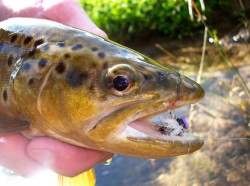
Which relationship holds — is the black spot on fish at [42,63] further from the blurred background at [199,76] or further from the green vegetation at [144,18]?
the green vegetation at [144,18]

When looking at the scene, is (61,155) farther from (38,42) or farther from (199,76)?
(199,76)

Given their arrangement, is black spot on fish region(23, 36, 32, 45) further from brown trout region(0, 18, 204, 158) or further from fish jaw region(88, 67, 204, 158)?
fish jaw region(88, 67, 204, 158)

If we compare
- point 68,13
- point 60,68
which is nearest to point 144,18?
point 68,13

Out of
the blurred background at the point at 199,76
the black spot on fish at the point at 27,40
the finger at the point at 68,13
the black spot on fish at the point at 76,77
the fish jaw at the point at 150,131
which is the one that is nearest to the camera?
the fish jaw at the point at 150,131

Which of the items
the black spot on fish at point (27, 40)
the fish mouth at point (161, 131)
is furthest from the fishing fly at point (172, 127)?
the black spot on fish at point (27, 40)

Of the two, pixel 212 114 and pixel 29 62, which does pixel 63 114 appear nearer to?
pixel 29 62

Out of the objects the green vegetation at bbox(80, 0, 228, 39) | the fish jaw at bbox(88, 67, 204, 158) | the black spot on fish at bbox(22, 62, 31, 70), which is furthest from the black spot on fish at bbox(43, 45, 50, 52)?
the green vegetation at bbox(80, 0, 228, 39)
